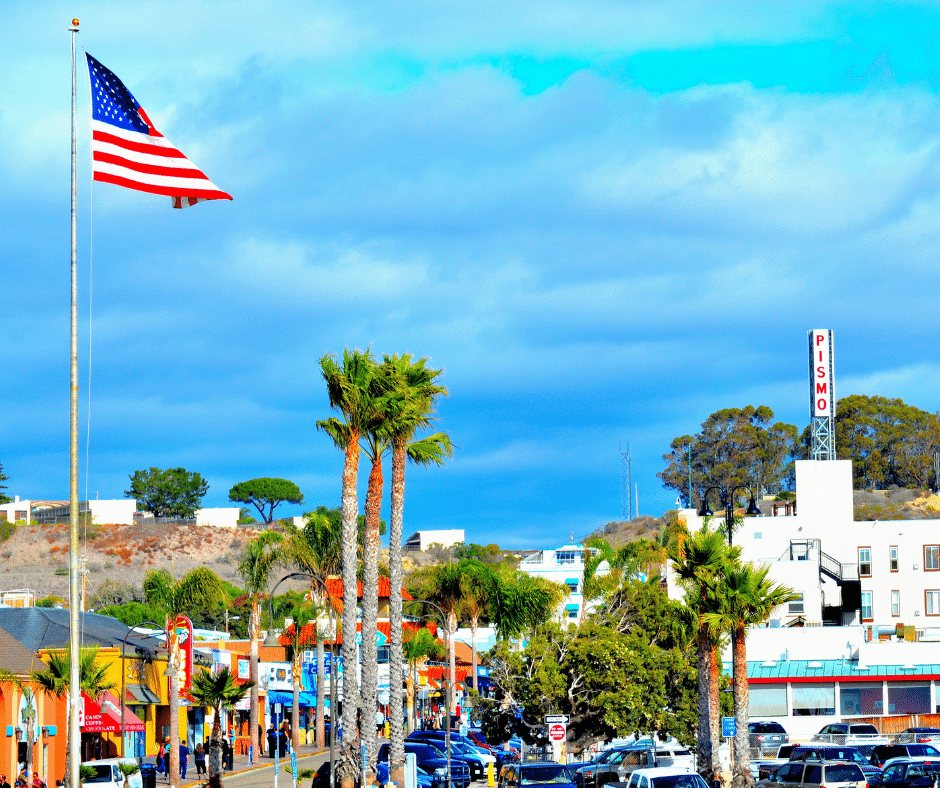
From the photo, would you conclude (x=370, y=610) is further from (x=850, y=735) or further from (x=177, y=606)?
(x=850, y=735)

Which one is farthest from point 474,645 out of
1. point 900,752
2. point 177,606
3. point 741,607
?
point 741,607

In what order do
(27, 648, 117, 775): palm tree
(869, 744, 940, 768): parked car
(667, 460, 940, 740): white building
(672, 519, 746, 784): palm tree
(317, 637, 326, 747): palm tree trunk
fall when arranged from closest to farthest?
(672, 519, 746, 784): palm tree
(869, 744, 940, 768): parked car
(27, 648, 117, 775): palm tree
(317, 637, 326, 747): palm tree trunk
(667, 460, 940, 740): white building

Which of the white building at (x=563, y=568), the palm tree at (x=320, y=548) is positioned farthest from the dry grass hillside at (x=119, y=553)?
the palm tree at (x=320, y=548)

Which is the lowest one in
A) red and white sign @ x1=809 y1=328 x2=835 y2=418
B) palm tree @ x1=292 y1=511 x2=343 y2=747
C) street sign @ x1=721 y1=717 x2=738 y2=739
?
street sign @ x1=721 y1=717 x2=738 y2=739

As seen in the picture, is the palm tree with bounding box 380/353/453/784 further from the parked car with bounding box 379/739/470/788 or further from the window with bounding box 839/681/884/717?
the window with bounding box 839/681/884/717

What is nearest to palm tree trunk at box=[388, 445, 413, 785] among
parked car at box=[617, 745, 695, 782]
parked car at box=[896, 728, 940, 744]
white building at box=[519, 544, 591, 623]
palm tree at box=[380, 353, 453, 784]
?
palm tree at box=[380, 353, 453, 784]

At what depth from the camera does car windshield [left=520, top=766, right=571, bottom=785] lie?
37.7m

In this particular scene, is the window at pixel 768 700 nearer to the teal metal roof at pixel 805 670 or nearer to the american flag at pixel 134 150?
the teal metal roof at pixel 805 670

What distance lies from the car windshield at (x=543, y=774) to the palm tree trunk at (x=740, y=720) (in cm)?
669

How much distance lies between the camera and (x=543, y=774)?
1490 inches

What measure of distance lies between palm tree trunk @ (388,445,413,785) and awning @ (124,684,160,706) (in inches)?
992

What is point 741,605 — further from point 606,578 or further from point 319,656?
point 319,656

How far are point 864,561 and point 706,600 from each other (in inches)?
1857

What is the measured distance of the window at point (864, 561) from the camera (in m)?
88.5
